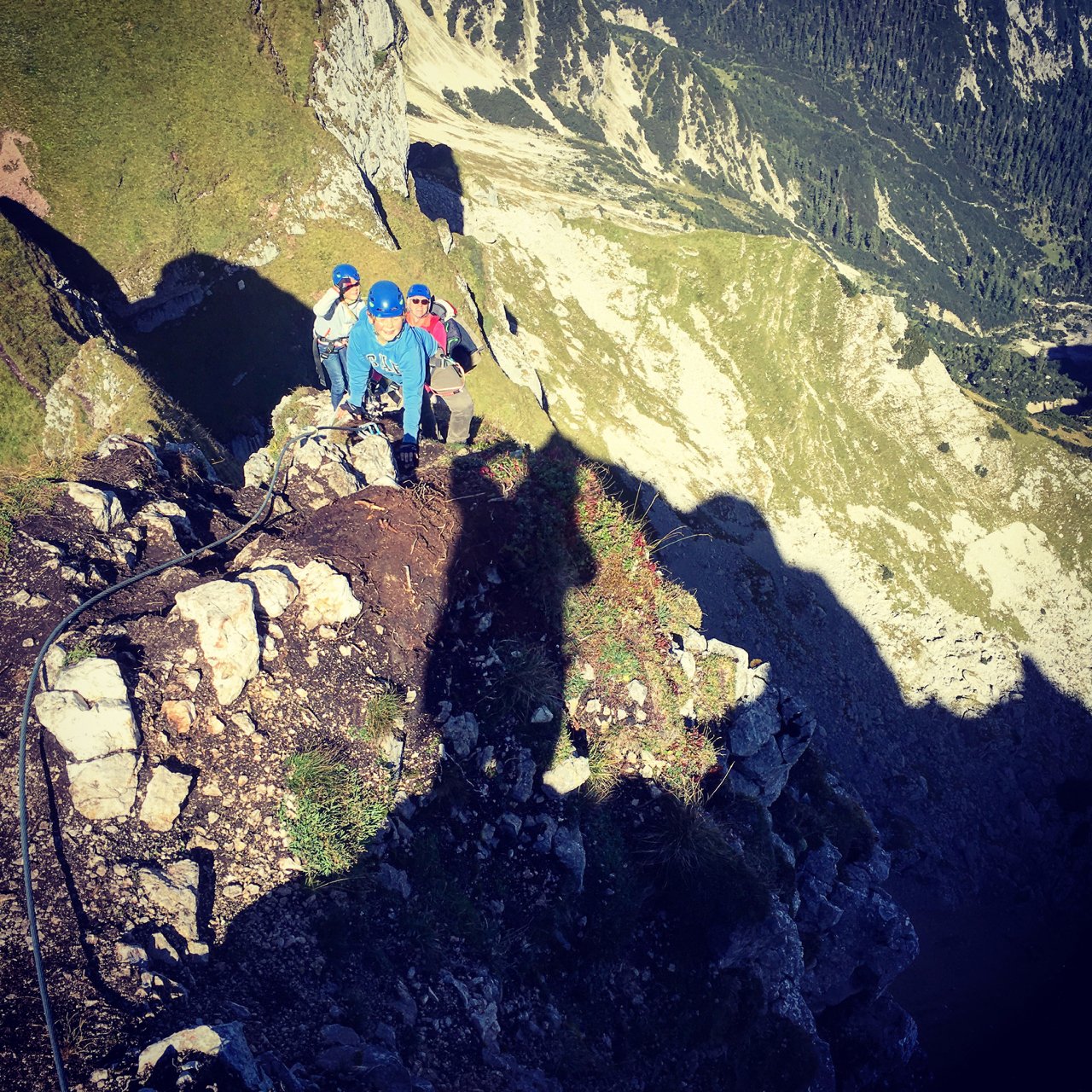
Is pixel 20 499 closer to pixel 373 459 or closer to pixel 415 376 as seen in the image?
pixel 373 459

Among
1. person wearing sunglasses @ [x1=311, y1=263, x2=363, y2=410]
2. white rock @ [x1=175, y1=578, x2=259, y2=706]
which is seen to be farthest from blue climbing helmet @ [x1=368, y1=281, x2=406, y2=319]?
white rock @ [x1=175, y1=578, x2=259, y2=706]

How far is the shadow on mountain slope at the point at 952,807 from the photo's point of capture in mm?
53438

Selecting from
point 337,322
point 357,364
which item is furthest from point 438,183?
point 357,364

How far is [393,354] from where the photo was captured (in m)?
12.5

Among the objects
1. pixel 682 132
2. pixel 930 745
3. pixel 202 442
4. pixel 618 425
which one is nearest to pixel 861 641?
pixel 930 745

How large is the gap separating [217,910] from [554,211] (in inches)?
3212

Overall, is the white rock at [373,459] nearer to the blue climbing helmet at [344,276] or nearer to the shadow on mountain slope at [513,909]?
the shadow on mountain slope at [513,909]

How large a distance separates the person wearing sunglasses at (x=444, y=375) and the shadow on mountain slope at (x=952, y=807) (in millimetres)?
38641

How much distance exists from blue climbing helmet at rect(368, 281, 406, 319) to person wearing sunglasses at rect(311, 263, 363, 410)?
119 inches

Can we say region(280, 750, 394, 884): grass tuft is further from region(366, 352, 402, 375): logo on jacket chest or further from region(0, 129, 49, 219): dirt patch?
region(0, 129, 49, 219): dirt patch

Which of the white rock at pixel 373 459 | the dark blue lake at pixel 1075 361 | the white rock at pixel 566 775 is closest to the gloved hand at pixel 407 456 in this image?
the white rock at pixel 373 459

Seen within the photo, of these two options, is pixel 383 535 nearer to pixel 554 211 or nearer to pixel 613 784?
pixel 613 784

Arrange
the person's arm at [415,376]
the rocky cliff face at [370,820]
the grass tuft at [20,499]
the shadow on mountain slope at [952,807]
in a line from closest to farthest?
the rocky cliff face at [370,820], the grass tuft at [20,499], the person's arm at [415,376], the shadow on mountain slope at [952,807]

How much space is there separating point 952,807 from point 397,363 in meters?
64.1
